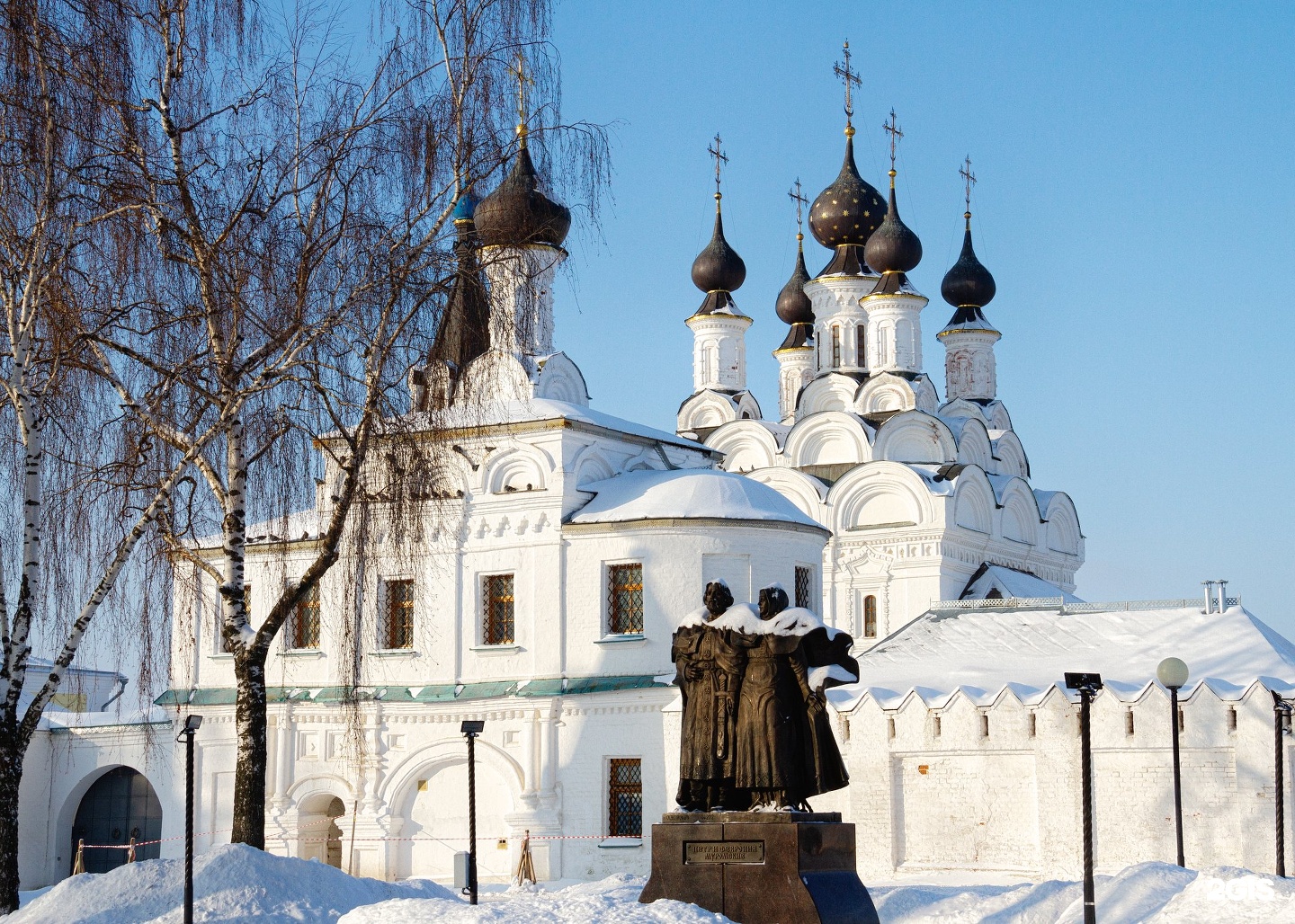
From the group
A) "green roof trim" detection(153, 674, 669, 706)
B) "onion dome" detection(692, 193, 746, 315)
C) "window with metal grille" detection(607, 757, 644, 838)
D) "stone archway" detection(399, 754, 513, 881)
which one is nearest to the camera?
"window with metal grille" detection(607, 757, 644, 838)

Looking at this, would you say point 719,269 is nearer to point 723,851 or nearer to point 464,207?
point 464,207

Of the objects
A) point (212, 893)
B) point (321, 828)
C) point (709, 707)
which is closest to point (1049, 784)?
point (709, 707)

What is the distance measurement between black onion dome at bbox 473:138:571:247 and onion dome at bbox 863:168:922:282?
16714mm

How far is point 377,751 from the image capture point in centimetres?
2244

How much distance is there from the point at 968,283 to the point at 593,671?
659 inches

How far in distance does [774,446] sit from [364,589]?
1979cm

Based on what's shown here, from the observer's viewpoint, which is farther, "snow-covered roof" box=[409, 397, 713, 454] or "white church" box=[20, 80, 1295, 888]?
"snow-covered roof" box=[409, 397, 713, 454]

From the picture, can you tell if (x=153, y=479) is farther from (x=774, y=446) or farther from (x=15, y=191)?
(x=774, y=446)

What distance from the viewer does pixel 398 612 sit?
23203 mm

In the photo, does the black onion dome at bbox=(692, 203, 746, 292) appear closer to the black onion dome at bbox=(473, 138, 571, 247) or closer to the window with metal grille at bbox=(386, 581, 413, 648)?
the window with metal grille at bbox=(386, 581, 413, 648)

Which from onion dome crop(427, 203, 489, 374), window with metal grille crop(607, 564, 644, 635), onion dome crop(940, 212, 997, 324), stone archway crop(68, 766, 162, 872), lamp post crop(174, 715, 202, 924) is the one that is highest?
onion dome crop(940, 212, 997, 324)

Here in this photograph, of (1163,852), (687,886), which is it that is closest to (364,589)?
(687,886)

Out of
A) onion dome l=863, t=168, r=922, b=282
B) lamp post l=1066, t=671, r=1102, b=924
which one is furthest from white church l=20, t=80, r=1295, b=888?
lamp post l=1066, t=671, r=1102, b=924

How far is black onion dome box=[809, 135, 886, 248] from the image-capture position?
3403cm
